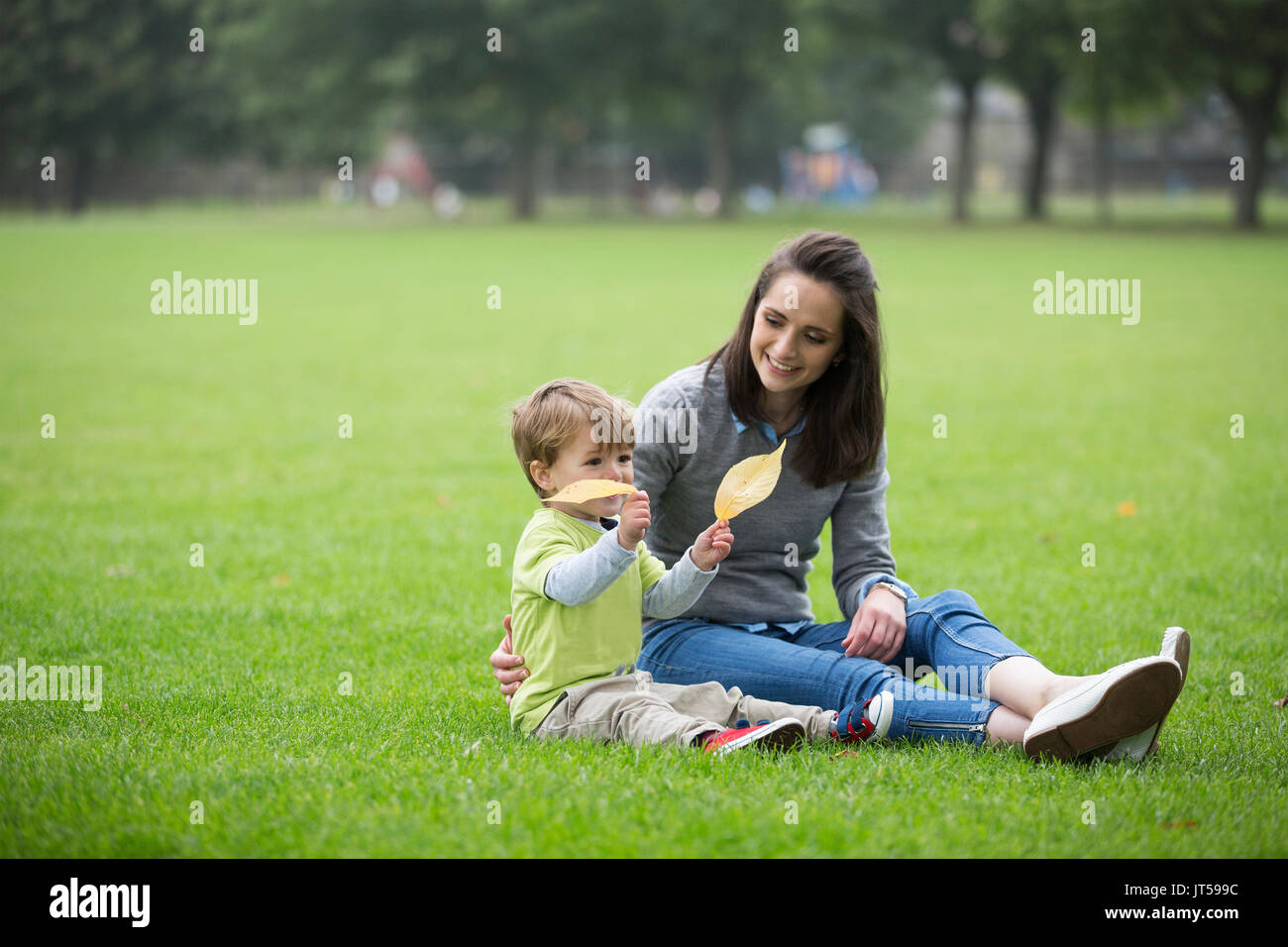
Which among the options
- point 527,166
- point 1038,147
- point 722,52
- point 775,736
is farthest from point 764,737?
point 527,166

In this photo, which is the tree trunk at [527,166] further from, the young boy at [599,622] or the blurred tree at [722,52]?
the young boy at [599,622]

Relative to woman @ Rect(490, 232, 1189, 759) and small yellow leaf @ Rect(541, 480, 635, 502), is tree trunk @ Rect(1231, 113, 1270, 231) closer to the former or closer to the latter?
woman @ Rect(490, 232, 1189, 759)

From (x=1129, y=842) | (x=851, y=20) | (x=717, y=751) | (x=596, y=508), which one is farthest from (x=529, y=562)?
(x=851, y=20)

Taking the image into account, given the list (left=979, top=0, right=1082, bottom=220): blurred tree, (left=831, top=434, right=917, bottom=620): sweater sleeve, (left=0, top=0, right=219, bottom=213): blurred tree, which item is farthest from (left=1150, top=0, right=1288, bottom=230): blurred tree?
(left=0, top=0, right=219, bottom=213): blurred tree

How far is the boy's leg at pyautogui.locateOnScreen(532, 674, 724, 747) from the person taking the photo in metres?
3.80

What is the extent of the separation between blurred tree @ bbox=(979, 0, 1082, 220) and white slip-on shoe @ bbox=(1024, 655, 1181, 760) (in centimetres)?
3617

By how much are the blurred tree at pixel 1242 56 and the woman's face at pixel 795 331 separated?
3305cm

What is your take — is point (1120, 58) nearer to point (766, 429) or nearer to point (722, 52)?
point (722, 52)

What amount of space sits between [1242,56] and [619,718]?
35897mm

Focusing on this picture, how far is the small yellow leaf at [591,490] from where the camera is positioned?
369 centimetres

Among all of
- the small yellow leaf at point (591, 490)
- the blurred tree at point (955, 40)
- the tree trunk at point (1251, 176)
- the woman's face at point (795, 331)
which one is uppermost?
the blurred tree at point (955, 40)

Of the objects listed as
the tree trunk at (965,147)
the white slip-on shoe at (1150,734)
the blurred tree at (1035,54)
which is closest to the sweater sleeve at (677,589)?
the white slip-on shoe at (1150,734)

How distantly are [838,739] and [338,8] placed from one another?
1966 inches

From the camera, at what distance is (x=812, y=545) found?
461cm
